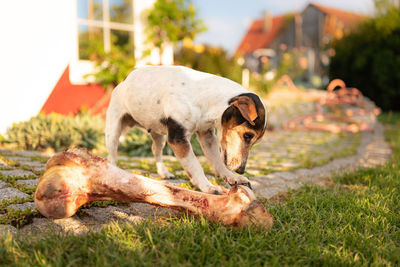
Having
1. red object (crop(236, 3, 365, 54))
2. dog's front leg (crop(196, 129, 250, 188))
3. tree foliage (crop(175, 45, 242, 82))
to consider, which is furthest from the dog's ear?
red object (crop(236, 3, 365, 54))

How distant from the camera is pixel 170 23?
6.95 m

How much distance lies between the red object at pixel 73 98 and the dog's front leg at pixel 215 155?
3936mm

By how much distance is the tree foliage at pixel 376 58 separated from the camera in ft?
38.3

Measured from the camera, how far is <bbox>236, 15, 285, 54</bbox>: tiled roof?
104ft

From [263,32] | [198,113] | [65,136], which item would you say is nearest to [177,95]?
[198,113]

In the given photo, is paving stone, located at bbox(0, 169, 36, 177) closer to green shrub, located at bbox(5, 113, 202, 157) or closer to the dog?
the dog

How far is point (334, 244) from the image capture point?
1911 mm

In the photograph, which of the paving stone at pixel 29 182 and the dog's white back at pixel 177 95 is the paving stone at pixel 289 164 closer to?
the dog's white back at pixel 177 95

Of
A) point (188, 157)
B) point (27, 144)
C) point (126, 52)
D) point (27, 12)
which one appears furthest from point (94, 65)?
point (188, 157)

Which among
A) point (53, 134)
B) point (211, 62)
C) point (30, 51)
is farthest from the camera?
point (211, 62)

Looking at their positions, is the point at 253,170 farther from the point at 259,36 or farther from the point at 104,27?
the point at 259,36

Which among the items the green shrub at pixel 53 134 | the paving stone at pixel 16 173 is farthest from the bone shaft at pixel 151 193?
the green shrub at pixel 53 134

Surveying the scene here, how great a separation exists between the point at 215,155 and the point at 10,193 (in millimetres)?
1651

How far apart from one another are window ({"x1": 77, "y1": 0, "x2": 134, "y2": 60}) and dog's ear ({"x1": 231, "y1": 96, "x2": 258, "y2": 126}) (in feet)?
16.2
